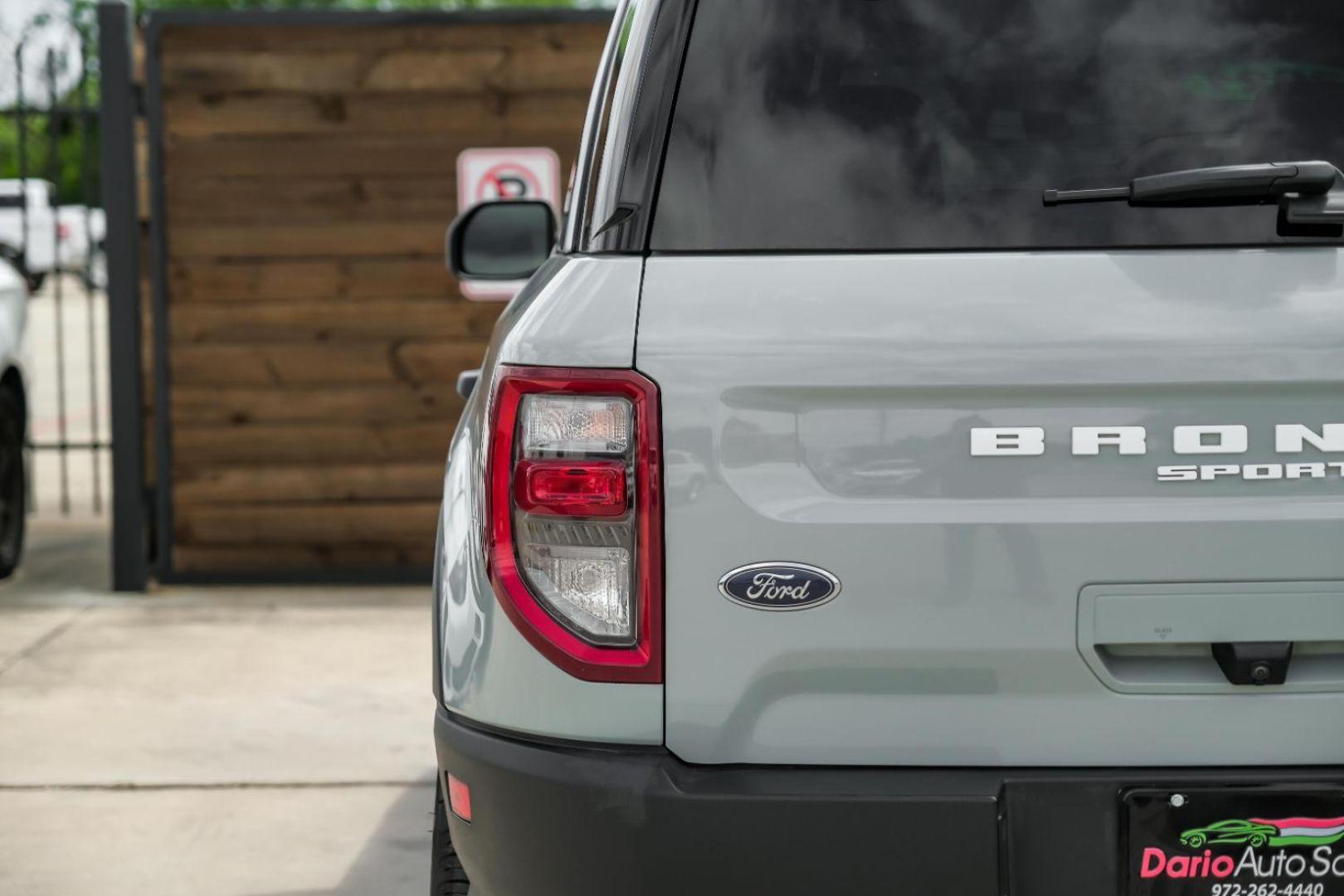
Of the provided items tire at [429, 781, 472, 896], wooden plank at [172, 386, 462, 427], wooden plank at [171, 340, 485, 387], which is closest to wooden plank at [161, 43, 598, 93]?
wooden plank at [171, 340, 485, 387]

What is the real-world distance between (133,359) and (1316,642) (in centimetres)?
576

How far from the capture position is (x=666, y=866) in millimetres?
2148

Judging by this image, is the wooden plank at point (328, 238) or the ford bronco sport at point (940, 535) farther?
the wooden plank at point (328, 238)

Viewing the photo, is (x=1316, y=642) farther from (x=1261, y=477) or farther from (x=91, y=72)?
(x=91, y=72)

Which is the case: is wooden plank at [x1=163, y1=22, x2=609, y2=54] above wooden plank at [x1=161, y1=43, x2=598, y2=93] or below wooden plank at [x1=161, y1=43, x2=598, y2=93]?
above

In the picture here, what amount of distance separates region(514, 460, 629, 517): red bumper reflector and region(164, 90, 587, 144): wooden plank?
5.01 metres

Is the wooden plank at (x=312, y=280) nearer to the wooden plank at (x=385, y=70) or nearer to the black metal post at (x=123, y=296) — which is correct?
the black metal post at (x=123, y=296)

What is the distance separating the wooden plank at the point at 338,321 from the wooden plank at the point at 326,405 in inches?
8.6

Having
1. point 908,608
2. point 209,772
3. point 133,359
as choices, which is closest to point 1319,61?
point 908,608

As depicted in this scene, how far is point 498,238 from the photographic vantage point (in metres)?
3.98

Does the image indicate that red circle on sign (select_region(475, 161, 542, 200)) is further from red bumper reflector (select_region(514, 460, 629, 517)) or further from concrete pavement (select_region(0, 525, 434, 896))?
red bumper reflector (select_region(514, 460, 629, 517))

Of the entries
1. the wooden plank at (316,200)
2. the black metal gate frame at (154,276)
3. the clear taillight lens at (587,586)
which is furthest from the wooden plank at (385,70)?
the clear taillight lens at (587,586)

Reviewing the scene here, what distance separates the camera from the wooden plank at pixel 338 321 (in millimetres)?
7125

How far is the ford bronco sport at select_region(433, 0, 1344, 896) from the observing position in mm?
2145
